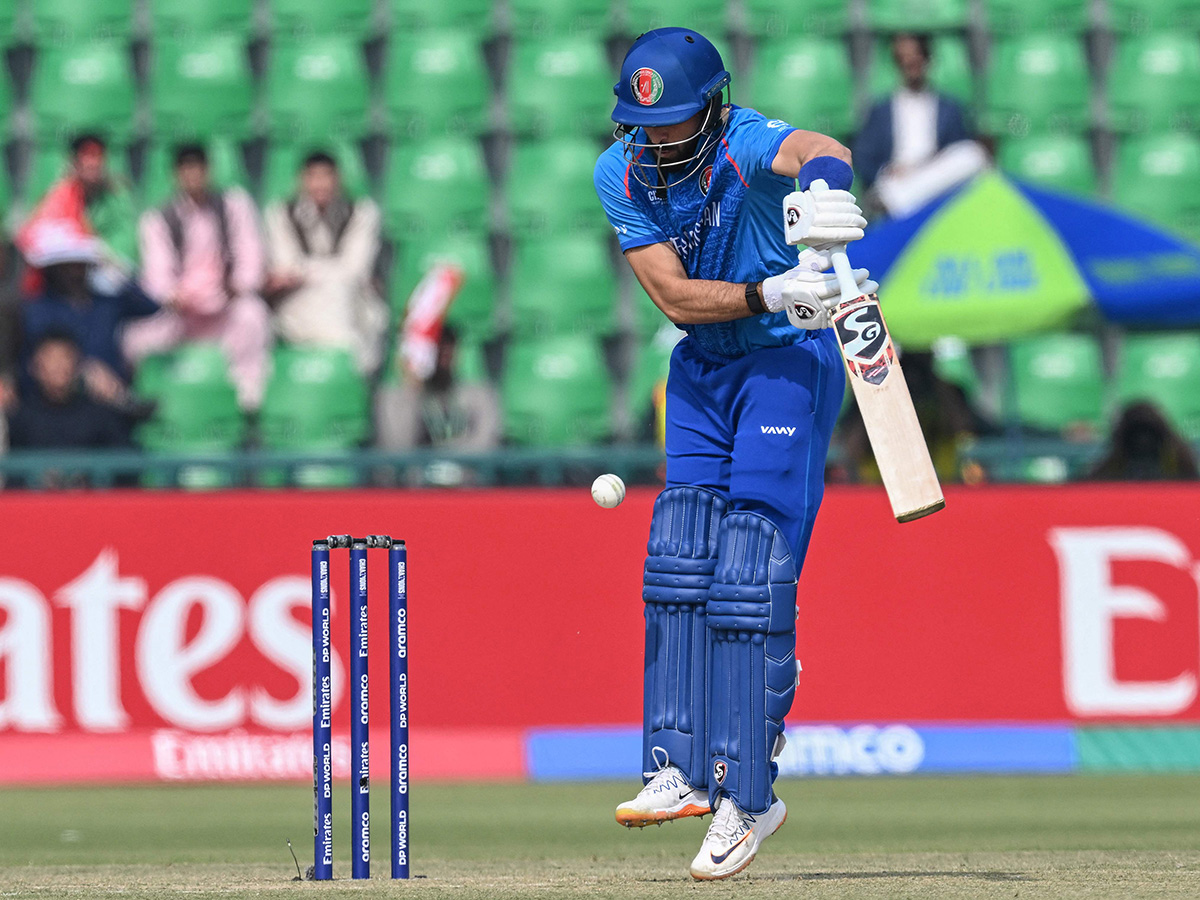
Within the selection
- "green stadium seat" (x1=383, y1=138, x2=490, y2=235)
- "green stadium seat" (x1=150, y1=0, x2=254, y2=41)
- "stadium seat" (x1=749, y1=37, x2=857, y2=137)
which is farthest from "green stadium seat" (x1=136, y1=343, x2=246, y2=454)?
"stadium seat" (x1=749, y1=37, x2=857, y2=137)

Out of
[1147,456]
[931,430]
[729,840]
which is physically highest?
[931,430]

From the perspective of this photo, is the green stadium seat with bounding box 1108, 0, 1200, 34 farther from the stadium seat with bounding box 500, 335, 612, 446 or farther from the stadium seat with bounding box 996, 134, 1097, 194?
the stadium seat with bounding box 500, 335, 612, 446

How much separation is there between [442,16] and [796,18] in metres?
2.29

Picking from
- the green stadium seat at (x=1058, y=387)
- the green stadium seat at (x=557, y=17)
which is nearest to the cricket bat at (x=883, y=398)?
the green stadium seat at (x=1058, y=387)

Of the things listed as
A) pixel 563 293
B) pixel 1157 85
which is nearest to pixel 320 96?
pixel 563 293

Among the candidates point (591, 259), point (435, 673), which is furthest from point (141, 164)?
point (435, 673)

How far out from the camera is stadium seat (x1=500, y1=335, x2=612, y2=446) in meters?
11.3

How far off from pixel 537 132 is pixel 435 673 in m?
4.75

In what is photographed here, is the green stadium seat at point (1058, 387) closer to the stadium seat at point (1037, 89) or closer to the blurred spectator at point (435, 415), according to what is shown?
the stadium seat at point (1037, 89)

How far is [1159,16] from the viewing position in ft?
41.5

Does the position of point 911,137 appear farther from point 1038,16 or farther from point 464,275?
point 464,275

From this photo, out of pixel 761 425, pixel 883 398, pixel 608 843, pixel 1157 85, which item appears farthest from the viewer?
pixel 1157 85

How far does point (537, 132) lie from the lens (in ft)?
41.0

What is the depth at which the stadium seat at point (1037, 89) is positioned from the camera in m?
12.5
